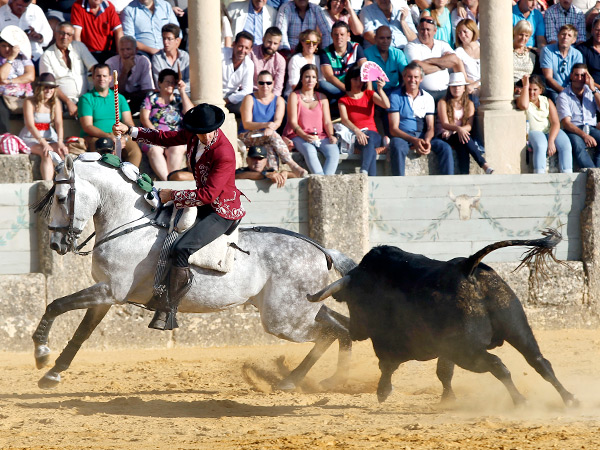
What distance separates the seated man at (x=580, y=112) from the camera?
11258 millimetres

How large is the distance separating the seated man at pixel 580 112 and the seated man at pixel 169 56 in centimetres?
469

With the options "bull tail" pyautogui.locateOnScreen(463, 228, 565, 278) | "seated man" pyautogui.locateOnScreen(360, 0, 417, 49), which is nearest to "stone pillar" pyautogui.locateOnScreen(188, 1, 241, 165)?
"seated man" pyautogui.locateOnScreen(360, 0, 417, 49)

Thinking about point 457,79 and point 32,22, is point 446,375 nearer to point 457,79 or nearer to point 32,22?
point 457,79

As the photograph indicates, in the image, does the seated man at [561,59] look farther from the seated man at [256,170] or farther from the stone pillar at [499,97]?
the seated man at [256,170]

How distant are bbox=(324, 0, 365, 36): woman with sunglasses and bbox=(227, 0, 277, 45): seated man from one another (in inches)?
34.1

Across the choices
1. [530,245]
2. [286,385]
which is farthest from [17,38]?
[530,245]

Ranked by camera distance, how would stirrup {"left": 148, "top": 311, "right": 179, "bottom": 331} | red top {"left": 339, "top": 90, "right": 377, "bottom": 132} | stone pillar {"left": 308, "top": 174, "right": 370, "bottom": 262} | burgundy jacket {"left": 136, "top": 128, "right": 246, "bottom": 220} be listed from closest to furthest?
burgundy jacket {"left": 136, "top": 128, "right": 246, "bottom": 220} → stirrup {"left": 148, "top": 311, "right": 179, "bottom": 331} → stone pillar {"left": 308, "top": 174, "right": 370, "bottom": 262} → red top {"left": 339, "top": 90, "right": 377, "bottom": 132}

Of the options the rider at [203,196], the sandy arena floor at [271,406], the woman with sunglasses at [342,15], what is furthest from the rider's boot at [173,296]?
the woman with sunglasses at [342,15]

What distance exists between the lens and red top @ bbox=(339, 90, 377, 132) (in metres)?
10.8

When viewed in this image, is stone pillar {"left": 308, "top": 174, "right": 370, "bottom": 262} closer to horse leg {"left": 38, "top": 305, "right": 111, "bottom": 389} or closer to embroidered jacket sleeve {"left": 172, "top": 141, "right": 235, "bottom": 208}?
embroidered jacket sleeve {"left": 172, "top": 141, "right": 235, "bottom": 208}

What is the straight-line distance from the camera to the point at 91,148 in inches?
401

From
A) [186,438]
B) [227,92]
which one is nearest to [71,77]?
[227,92]

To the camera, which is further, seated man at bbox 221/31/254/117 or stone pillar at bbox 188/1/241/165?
seated man at bbox 221/31/254/117

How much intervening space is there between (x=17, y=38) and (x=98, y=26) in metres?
1.18
